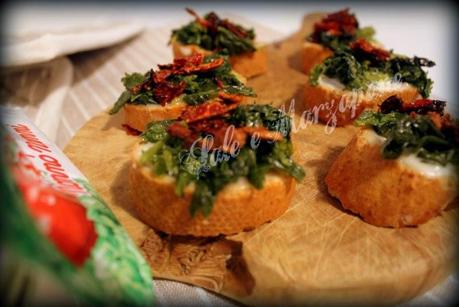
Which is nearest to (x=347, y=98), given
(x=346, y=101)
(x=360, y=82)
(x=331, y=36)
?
(x=346, y=101)

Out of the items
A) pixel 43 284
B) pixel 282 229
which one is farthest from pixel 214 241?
pixel 43 284

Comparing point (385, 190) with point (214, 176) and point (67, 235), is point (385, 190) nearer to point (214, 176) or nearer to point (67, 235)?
point (214, 176)

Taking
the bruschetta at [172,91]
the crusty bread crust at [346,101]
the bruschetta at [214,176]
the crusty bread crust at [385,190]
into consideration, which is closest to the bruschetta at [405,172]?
the crusty bread crust at [385,190]

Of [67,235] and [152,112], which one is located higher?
[67,235]

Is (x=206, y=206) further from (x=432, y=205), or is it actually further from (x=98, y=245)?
(x=432, y=205)

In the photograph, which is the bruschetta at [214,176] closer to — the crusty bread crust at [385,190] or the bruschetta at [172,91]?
the crusty bread crust at [385,190]

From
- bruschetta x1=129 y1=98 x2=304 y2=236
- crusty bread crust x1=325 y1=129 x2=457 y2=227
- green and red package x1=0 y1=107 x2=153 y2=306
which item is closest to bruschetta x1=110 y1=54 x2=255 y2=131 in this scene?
bruschetta x1=129 y1=98 x2=304 y2=236
